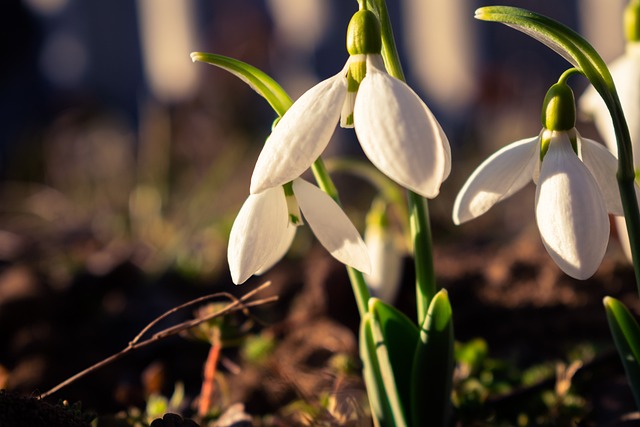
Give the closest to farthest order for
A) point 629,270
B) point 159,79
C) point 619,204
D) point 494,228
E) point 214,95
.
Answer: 1. point 619,204
2. point 629,270
3. point 494,228
4. point 214,95
5. point 159,79

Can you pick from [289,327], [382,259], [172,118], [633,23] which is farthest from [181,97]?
[633,23]

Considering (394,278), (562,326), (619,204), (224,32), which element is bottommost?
(562,326)

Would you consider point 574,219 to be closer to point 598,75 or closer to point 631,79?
point 598,75

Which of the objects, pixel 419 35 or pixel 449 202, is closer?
pixel 449 202

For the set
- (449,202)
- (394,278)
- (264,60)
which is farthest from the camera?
(264,60)

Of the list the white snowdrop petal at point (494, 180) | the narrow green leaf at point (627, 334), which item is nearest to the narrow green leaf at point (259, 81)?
the white snowdrop petal at point (494, 180)

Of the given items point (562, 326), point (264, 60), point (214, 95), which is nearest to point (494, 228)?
point (562, 326)

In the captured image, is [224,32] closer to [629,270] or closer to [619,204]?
[629,270]

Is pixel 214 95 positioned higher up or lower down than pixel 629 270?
higher up
